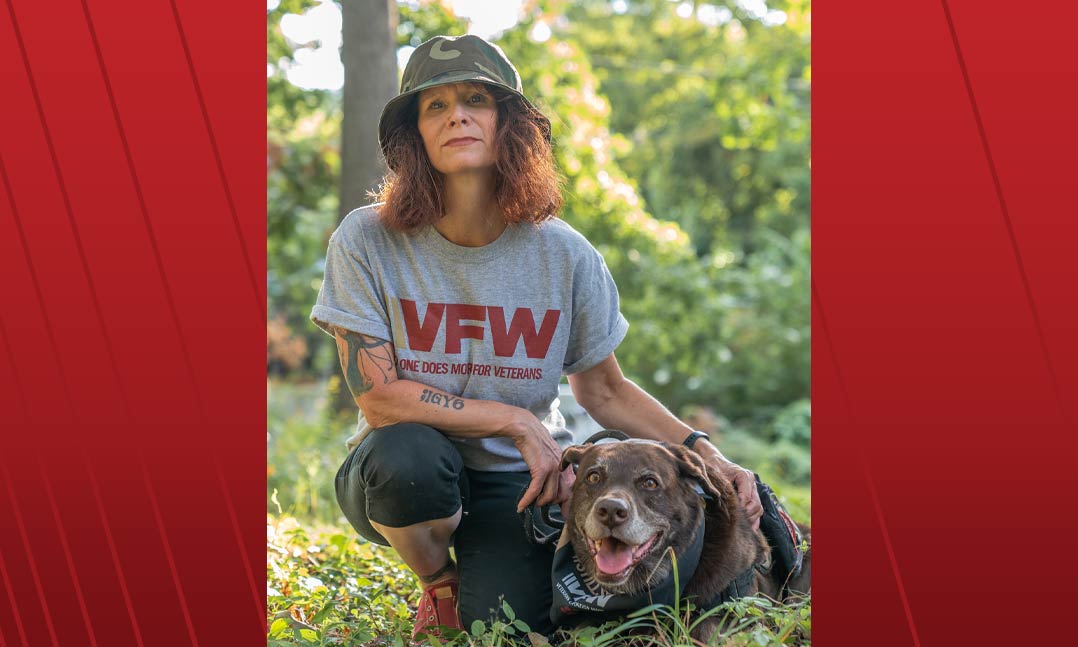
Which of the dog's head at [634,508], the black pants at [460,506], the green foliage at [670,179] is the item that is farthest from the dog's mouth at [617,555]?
the green foliage at [670,179]

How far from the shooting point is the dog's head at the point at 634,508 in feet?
9.09

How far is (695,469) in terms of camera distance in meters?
2.87

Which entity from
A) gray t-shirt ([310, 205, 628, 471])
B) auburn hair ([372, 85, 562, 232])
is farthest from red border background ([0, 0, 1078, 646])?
auburn hair ([372, 85, 562, 232])

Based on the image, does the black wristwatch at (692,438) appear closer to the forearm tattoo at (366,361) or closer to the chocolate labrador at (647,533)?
the chocolate labrador at (647,533)

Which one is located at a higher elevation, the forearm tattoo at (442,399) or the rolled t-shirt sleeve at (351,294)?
the rolled t-shirt sleeve at (351,294)
